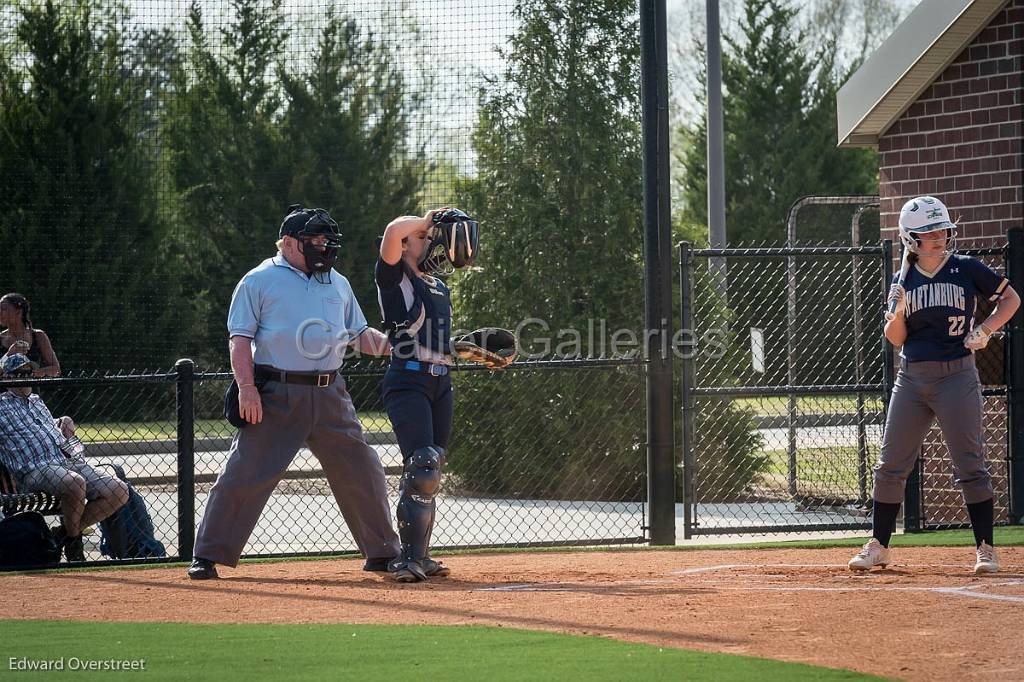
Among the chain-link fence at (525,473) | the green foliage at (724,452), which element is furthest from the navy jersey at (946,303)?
the green foliage at (724,452)

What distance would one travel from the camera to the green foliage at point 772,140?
95.9ft

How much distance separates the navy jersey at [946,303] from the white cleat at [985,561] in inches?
41.3

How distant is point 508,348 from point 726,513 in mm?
4878

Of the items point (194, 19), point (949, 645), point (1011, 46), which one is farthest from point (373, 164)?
point (949, 645)

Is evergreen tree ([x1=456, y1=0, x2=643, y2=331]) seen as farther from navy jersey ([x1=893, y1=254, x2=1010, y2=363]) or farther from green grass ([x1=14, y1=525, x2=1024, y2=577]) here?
navy jersey ([x1=893, y1=254, x2=1010, y2=363])

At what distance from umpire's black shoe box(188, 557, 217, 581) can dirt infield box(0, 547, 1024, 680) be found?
58 millimetres

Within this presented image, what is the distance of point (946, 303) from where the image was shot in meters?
7.34

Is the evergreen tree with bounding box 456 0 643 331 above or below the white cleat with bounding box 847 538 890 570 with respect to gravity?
above

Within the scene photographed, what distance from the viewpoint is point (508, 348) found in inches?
304

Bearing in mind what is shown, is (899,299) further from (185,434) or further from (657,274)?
(185,434)

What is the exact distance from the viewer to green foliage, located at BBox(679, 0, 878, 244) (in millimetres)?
29234

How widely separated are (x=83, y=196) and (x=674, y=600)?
14.7 meters

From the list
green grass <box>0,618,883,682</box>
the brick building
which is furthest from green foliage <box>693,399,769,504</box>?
green grass <box>0,618,883,682</box>

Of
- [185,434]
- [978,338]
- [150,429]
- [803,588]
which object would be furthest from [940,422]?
[150,429]
